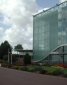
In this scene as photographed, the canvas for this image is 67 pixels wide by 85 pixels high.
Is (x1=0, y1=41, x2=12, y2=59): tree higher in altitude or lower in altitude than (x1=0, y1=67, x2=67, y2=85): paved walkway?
higher

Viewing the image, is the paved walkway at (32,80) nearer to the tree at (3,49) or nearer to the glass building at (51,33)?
the glass building at (51,33)

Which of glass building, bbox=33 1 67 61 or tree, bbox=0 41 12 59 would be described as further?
tree, bbox=0 41 12 59

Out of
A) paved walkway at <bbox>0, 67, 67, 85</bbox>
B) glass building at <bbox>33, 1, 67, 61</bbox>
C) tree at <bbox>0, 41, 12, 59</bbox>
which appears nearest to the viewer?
paved walkway at <bbox>0, 67, 67, 85</bbox>

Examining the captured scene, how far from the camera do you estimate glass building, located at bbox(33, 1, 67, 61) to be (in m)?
46.3

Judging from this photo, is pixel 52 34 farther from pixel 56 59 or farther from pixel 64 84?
pixel 64 84

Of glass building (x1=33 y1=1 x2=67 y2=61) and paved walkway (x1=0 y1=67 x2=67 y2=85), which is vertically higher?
glass building (x1=33 y1=1 x2=67 y2=61)

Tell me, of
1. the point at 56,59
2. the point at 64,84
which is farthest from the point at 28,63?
the point at 64,84

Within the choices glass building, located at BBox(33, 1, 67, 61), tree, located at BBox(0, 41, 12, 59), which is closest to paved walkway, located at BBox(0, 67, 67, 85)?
glass building, located at BBox(33, 1, 67, 61)

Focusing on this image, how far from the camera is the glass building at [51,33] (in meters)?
46.3

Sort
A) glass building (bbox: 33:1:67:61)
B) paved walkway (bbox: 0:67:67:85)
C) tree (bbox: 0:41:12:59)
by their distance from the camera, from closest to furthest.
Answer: paved walkway (bbox: 0:67:67:85) < glass building (bbox: 33:1:67:61) < tree (bbox: 0:41:12:59)

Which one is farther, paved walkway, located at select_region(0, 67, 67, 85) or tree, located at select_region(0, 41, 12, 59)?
tree, located at select_region(0, 41, 12, 59)

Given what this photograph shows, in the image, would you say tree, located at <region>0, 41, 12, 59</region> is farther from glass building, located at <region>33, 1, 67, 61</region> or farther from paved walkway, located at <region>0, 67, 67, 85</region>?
paved walkway, located at <region>0, 67, 67, 85</region>

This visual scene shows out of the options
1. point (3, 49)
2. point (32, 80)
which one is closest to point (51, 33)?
point (3, 49)

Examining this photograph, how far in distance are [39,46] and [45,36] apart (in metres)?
3.78
